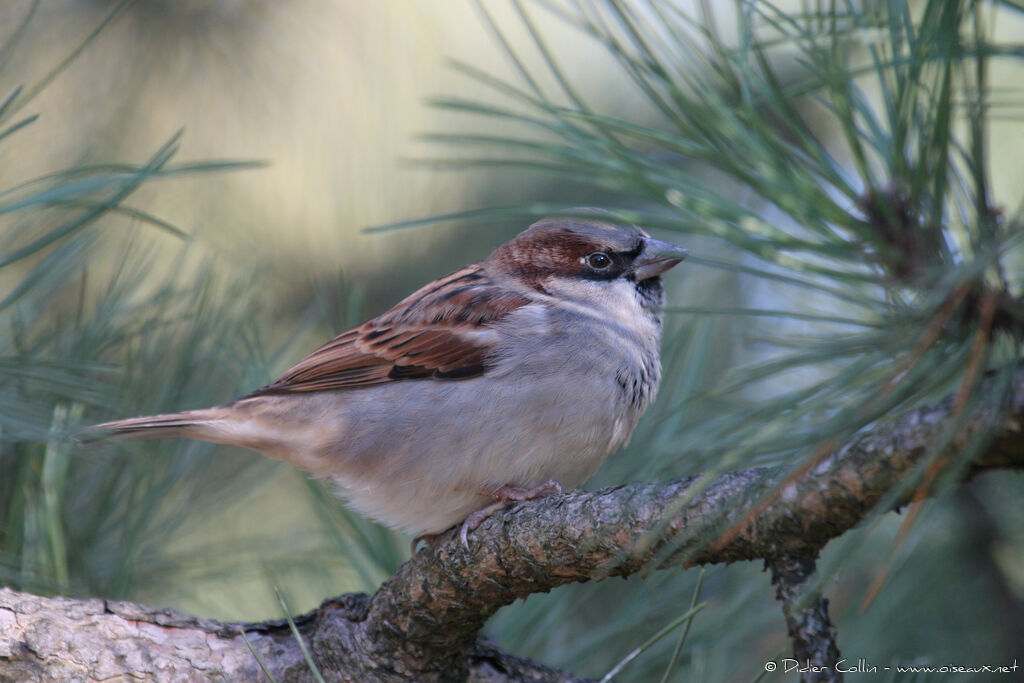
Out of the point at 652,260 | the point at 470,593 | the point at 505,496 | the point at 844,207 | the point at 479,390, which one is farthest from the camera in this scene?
the point at 652,260

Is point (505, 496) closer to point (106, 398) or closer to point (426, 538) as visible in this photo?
point (426, 538)

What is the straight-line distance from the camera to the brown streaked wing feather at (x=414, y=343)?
2451 mm

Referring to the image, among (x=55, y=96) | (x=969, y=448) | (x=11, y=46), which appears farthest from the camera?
(x=55, y=96)

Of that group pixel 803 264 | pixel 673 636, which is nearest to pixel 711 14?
pixel 803 264

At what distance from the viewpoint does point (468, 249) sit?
3.40 meters

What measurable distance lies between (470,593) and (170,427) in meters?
0.96

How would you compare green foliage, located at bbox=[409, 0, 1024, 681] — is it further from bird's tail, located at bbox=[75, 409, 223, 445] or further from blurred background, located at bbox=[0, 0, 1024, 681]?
bird's tail, located at bbox=[75, 409, 223, 445]

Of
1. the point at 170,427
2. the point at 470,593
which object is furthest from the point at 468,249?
the point at 470,593

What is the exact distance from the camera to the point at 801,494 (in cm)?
102

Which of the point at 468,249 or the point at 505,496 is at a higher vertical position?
the point at 468,249

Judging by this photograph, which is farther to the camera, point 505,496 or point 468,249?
point 468,249

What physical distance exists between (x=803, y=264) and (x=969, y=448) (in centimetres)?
25

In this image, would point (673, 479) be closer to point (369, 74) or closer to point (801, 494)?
point (801, 494)

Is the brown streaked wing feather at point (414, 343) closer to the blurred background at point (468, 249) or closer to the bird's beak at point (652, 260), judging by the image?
the blurred background at point (468, 249)
